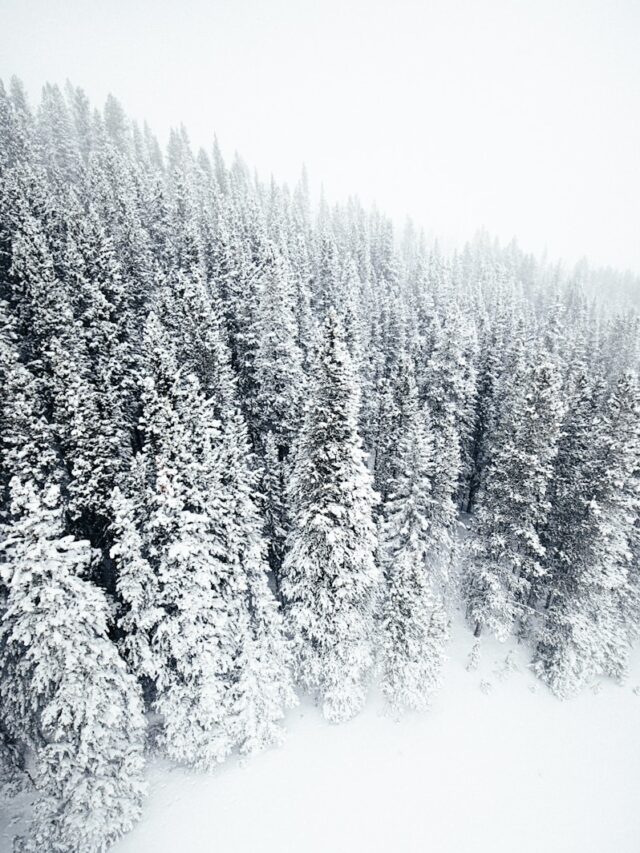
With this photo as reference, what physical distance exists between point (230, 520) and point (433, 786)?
16.8 metres

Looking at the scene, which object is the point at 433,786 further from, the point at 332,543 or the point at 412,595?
the point at 332,543

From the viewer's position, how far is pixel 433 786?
21.7 meters

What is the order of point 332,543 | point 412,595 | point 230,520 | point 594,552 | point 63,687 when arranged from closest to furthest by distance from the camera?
point 63,687
point 230,520
point 332,543
point 412,595
point 594,552

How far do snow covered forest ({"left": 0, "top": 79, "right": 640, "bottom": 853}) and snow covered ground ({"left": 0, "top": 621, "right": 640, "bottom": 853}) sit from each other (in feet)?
4.81

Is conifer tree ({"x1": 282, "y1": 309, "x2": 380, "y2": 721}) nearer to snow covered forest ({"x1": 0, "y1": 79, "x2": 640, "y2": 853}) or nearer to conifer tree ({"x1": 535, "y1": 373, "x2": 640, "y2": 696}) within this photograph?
snow covered forest ({"x1": 0, "y1": 79, "x2": 640, "y2": 853})

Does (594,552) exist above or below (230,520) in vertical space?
below

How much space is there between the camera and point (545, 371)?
2408 centimetres

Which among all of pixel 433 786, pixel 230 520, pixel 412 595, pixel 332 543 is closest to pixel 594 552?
pixel 412 595

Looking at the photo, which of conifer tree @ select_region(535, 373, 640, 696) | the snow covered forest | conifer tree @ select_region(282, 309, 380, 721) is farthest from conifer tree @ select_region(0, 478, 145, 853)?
conifer tree @ select_region(535, 373, 640, 696)

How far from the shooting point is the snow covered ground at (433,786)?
759 inches

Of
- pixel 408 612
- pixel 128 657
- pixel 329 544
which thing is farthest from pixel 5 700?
pixel 408 612

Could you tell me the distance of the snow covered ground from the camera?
63.3 feet

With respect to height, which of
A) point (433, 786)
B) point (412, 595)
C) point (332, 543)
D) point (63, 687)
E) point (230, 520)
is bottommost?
point (433, 786)

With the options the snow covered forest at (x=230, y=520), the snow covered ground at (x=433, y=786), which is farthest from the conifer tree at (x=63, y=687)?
the snow covered ground at (x=433, y=786)
